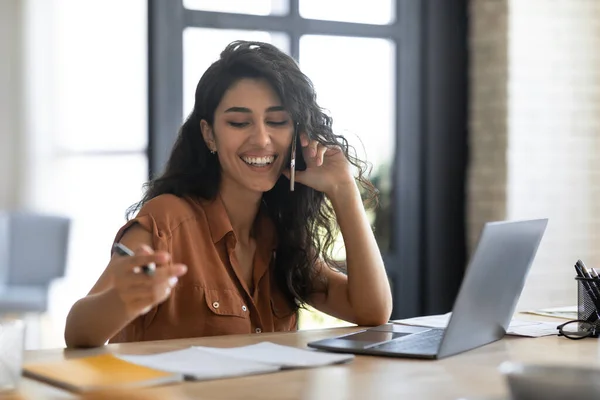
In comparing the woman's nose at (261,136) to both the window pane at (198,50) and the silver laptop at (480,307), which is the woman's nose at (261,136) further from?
the window pane at (198,50)

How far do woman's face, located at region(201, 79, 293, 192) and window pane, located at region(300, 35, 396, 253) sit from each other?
184 centimetres

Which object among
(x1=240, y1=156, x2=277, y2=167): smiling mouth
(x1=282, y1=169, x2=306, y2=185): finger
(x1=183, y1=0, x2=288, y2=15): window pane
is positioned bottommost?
(x1=282, y1=169, x2=306, y2=185): finger

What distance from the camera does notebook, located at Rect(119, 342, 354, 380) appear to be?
1446mm

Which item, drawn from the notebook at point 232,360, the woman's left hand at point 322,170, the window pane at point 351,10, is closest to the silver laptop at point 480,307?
the notebook at point 232,360

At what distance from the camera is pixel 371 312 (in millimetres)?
2248

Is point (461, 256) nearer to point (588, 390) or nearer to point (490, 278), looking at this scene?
point (490, 278)

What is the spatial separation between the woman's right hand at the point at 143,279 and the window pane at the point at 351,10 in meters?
2.71

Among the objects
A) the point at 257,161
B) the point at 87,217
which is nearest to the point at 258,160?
the point at 257,161

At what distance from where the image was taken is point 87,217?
207 inches

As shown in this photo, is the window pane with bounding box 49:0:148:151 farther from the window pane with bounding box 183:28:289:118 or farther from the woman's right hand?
the woman's right hand

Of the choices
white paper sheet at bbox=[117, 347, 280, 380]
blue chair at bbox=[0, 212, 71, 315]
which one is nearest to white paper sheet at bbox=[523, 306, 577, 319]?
white paper sheet at bbox=[117, 347, 280, 380]

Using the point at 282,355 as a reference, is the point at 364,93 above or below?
above

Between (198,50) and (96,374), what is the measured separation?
2.68m

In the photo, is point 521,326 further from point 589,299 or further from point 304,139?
point 304,139
